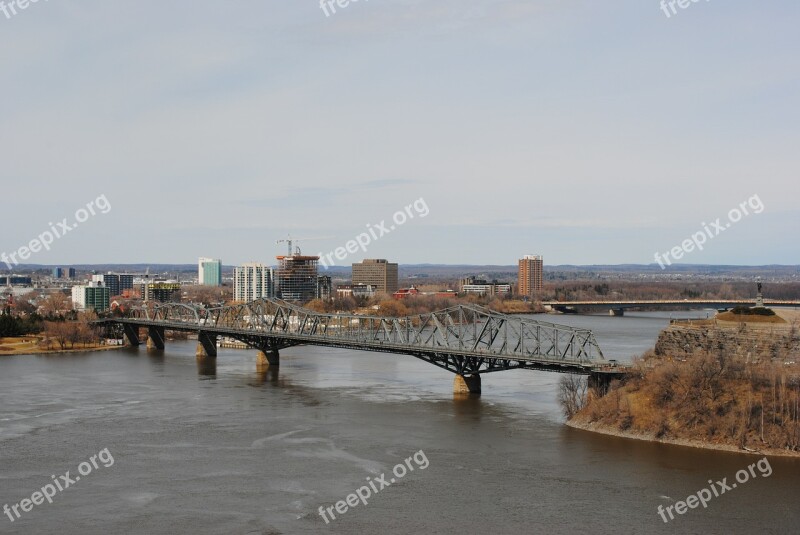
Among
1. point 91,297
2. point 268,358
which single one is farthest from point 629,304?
point 268,358

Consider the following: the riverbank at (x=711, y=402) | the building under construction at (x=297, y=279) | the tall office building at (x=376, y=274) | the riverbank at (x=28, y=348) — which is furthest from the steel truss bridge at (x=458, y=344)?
the tall office building at (x=376, y=274)

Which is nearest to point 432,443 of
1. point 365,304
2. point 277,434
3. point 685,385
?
point 277,434

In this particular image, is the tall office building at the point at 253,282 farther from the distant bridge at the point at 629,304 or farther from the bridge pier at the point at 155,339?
the bridge pier at the point at 155,339

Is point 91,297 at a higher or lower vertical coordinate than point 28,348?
higher

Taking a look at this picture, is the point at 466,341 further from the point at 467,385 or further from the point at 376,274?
the point at 376,274

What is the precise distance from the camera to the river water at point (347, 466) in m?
25.0

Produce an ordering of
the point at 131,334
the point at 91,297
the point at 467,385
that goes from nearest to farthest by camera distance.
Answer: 1. the point at 467,385
2. the point at 131,334
3. the point at 91,297

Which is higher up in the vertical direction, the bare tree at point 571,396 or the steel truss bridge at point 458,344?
the steel truss bridge at point 458,344

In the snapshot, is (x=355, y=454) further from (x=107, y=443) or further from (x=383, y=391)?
(x=383, y=391)

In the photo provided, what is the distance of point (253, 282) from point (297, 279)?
18741 millimetres

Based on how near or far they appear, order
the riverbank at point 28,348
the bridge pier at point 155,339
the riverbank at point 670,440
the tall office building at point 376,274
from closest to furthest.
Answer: the riverbank at point 670,440 → the riverbank at point 28,348 → the bridge pier at point 155,339 → the tall office building at point 376,274

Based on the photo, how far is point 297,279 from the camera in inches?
5600

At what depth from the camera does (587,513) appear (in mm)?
25469

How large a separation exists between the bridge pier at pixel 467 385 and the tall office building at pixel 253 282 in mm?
113606
